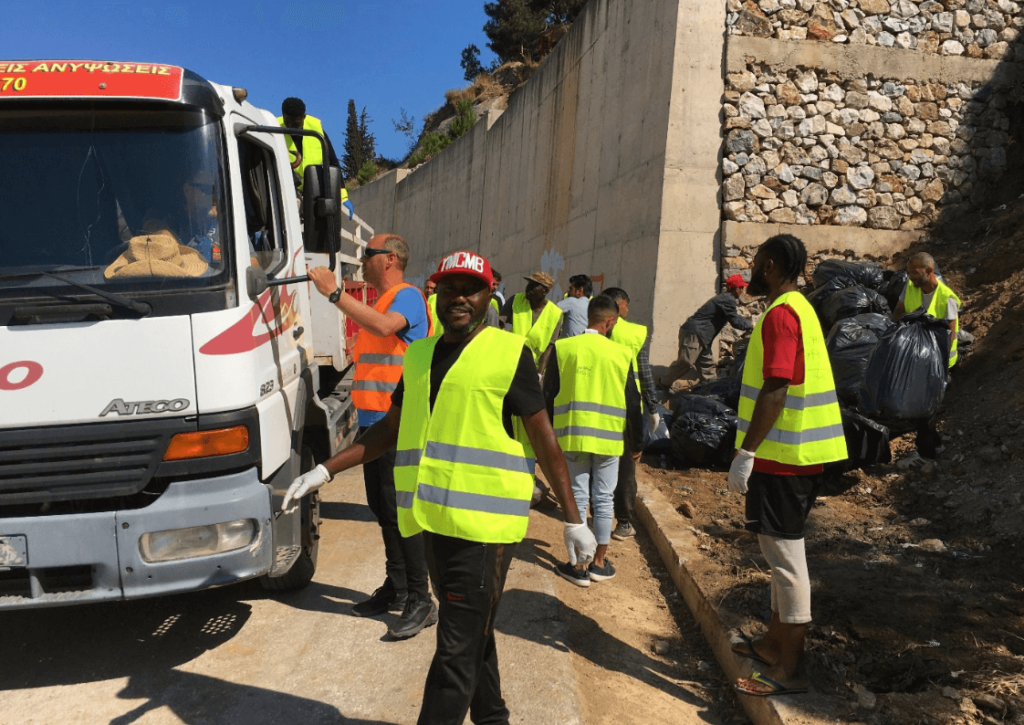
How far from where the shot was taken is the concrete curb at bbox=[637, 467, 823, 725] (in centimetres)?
293

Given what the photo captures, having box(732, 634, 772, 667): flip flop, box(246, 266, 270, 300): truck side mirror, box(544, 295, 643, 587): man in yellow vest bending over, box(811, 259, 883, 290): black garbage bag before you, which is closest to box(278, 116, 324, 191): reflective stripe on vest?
box(246, 266, 270, 300): truck side mirror

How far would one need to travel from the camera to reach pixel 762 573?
4289mm

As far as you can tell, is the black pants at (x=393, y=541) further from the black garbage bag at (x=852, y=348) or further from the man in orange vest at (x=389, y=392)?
the black garbage bag at (x=852, y=348)

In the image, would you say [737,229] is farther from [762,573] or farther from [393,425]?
[393,425]

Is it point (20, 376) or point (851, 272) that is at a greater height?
point (851, 272)

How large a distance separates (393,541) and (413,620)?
413 mm

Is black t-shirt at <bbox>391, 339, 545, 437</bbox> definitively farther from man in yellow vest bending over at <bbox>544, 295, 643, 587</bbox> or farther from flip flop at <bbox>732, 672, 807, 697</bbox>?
man in yellow vest bending over at <bbox>544, 295, 643, 587</bbox>

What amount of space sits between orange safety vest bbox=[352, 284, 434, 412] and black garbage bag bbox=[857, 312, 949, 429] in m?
4.00

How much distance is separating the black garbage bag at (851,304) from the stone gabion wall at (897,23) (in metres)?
3.63

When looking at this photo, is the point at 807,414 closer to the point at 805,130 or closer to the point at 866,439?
the point at 866,439

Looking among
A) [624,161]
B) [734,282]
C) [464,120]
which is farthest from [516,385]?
[464,120]

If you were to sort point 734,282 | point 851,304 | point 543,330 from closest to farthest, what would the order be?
point 543,330 < point 851,304 < point 734,282

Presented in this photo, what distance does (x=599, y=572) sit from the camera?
4730 mm

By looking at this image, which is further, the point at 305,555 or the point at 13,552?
the point at 305,555
